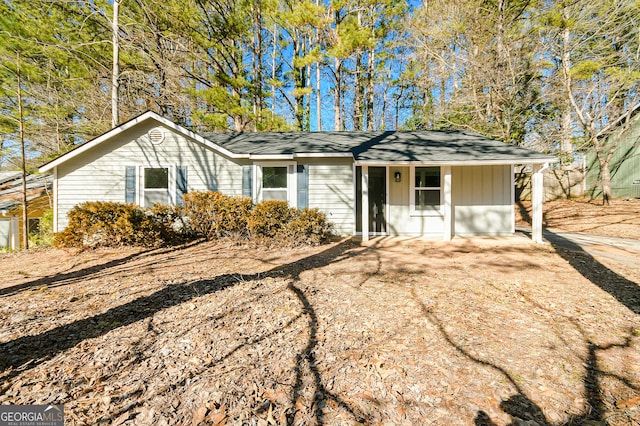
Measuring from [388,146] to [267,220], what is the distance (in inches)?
187

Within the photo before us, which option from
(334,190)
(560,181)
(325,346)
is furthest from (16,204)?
(560,181)

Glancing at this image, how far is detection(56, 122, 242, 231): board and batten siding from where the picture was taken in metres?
8.48

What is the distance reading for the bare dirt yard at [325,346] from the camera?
190cm

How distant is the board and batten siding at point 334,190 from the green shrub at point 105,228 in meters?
4.61


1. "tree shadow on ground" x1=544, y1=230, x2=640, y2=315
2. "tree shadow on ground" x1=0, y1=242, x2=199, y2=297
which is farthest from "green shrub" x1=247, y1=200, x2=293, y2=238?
"tree shadow on ground" x1=544, y1=230, x2=640, y2=315

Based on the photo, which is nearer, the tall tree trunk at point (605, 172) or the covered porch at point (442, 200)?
the covered porch at point (442, 200)

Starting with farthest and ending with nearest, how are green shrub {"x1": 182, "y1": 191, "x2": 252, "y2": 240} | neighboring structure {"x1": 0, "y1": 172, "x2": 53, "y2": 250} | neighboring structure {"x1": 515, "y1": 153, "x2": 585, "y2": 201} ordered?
1. neighboring structure {"x1": 515, "y1": 153, "x2": 585, "y2": 201}
2. neighboring structure {"x1": 0, "y1": 172, "x2": 53, "y2": 250}
3. green shrub {"x1": 182, "y1": 191, "x2": 252, "y2": 240}

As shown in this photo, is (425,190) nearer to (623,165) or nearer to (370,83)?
(370,83)

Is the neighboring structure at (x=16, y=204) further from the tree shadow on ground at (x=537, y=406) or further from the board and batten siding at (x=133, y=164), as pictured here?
the tree shadow on ground at (x=537, y=406)

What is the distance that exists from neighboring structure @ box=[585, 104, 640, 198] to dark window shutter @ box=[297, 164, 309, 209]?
14.0 meters

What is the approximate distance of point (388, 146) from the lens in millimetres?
9070

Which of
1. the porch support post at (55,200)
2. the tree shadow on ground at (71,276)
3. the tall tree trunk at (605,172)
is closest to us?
the tree shadow on ground at (71,276)

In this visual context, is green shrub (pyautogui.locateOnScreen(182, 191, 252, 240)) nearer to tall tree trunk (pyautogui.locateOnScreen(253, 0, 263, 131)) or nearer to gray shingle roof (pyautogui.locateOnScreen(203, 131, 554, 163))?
gray shingle roof (pyautogui.locateOnScreen(203, 131, 554, 163))

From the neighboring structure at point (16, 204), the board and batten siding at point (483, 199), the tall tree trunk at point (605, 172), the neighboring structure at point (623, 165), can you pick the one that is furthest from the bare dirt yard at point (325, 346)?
the neighboring structure at point (623, 165)
